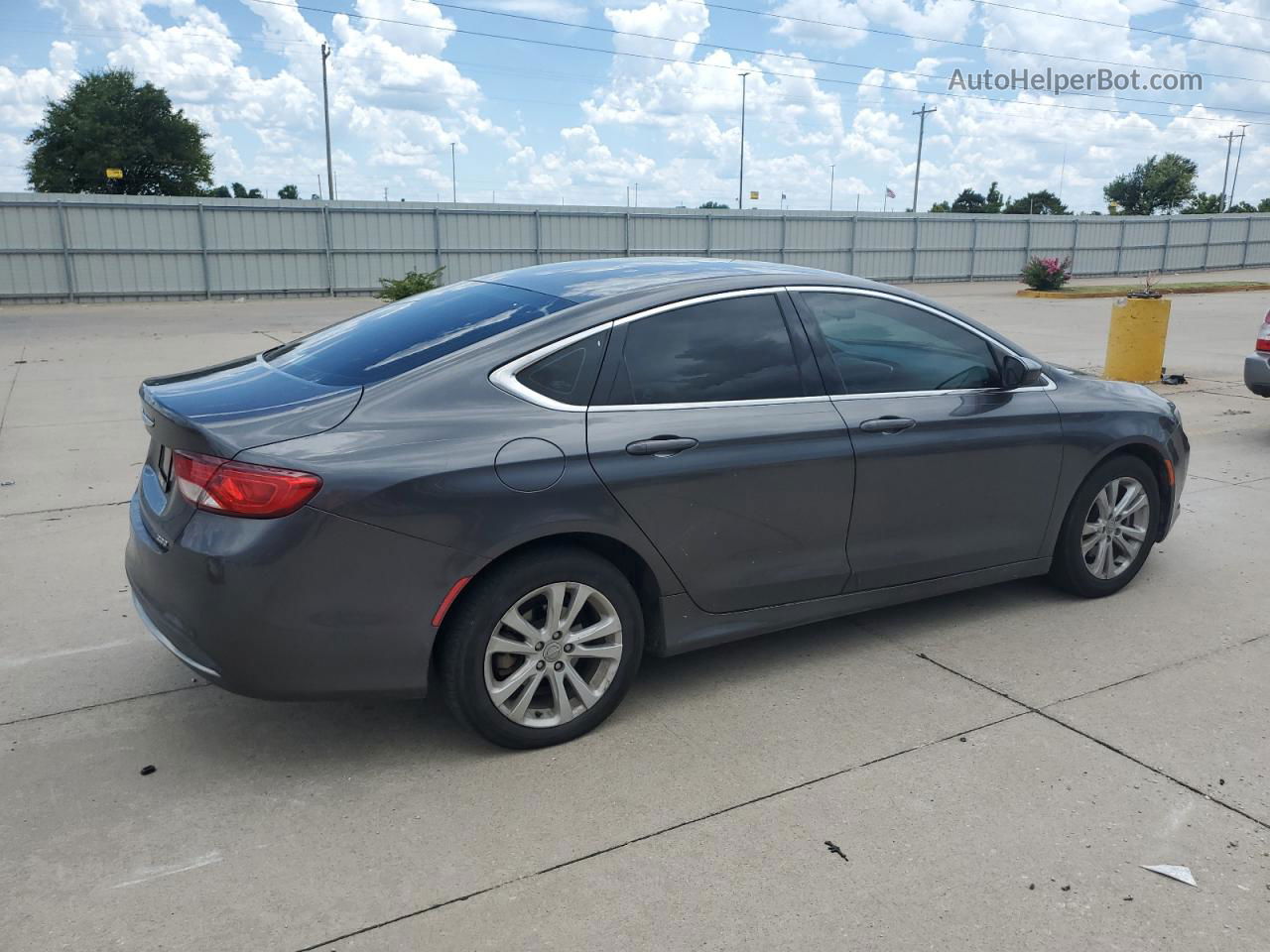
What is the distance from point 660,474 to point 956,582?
5.54ft

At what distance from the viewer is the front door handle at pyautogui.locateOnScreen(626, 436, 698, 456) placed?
11.9ft

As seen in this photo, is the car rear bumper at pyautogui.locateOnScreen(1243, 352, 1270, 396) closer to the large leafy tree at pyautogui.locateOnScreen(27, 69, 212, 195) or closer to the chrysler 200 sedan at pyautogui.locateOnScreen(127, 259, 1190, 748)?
the chrysler 200 sedan at pyautogui.locateOnScreen(127, 259, 1190, 748)

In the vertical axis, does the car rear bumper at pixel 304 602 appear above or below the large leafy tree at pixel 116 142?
below

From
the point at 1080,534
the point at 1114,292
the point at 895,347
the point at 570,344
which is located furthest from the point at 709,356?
the point at 1114,292

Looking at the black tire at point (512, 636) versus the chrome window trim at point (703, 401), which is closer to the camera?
the black tire at point (512, 636)

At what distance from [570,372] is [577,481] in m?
0.41

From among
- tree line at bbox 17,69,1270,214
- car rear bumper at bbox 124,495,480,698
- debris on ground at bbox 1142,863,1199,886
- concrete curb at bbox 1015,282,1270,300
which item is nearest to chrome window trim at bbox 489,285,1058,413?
car rear bumper at bbox 124,495,480,698

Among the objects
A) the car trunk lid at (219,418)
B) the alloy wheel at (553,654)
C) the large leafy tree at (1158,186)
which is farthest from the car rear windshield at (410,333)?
the large leafy tree at (1158,186)

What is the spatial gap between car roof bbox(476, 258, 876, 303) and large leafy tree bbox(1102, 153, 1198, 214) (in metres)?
69.0

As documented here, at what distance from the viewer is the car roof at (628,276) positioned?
13.1 ft

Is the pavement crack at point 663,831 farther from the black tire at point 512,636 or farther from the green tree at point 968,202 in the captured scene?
the green tree at point 968,202

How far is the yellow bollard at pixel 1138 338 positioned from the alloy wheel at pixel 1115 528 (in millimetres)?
7485

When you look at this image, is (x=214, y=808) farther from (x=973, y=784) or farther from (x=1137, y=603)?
(x=1137, y=603)

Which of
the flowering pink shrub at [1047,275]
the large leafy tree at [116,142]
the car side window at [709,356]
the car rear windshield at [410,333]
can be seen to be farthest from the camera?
the large leafy tree at [116,142]
